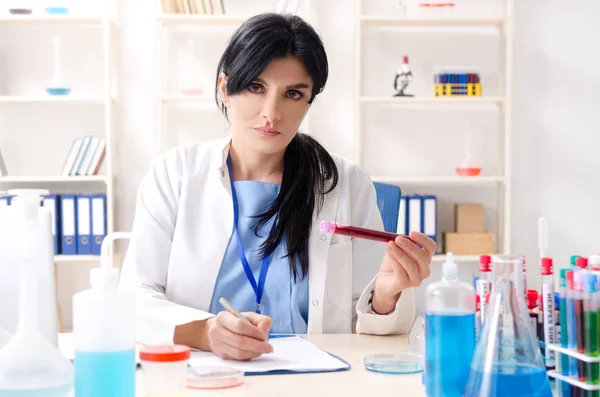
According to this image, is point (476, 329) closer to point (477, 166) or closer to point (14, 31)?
point (477, 166)

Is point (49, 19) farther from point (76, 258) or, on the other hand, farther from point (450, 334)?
point (450, 334)

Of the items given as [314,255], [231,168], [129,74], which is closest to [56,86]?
[129,74]

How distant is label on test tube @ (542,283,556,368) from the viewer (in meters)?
1.05

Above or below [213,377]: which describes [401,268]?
above

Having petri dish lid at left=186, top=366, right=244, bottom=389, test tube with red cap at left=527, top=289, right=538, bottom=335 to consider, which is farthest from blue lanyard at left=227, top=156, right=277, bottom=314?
test tube with red cap at left=527, top=289, right=538, bottom=335

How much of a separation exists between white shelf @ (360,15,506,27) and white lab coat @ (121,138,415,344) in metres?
2.00

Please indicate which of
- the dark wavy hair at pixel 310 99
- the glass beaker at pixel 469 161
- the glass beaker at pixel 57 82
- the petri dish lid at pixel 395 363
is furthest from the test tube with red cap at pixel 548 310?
the glass beaker at pixel 57 82

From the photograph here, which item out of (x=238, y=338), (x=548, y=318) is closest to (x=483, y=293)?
(x=548, y=318)

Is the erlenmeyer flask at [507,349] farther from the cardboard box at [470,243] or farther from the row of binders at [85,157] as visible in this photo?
the row of binders at [85,157]

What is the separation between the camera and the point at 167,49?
3.99 m

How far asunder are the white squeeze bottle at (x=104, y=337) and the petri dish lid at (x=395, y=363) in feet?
1.54

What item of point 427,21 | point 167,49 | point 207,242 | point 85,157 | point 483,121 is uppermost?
point 427,21

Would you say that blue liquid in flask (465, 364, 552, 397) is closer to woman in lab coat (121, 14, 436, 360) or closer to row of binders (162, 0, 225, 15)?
woman in lab coat (121, 14, 436, 360)

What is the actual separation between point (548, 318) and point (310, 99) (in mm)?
918
